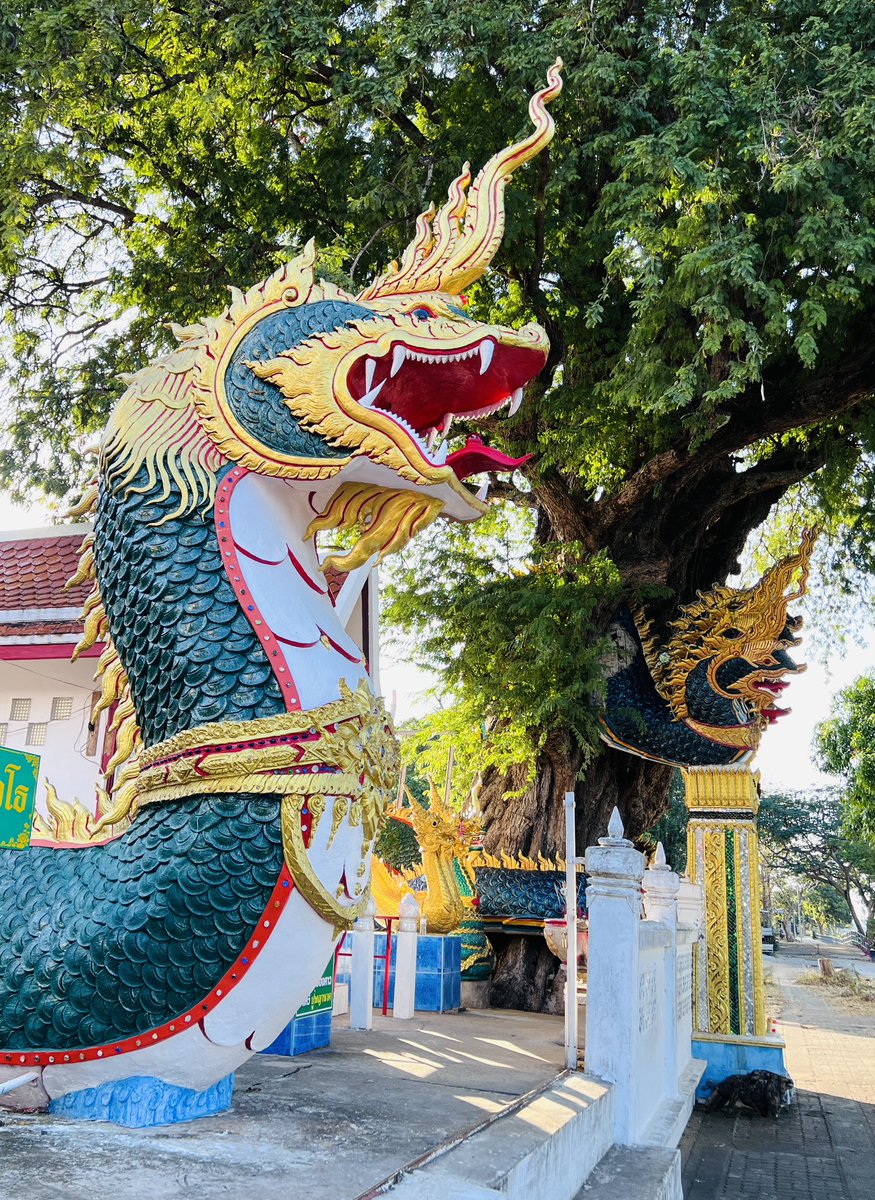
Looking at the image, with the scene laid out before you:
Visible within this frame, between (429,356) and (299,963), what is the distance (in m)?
2.13

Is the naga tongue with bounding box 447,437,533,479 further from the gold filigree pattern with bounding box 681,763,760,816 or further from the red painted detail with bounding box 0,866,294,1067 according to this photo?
the gold filigree pattern with bounding box 681,763,760,816

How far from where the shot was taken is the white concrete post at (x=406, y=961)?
687cm

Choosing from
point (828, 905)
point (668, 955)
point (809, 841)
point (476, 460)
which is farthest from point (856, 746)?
point (828, 905)

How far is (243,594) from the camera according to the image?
3.43m

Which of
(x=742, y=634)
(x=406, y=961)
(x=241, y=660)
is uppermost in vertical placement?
(x=742, y=634)

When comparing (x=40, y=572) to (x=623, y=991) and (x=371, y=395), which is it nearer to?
(x=371, y=395)

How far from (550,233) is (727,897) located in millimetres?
6039

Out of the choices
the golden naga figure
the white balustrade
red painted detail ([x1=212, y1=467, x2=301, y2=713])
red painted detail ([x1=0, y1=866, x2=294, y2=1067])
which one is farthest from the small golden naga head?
red painted detail ([x1=0, y1=866, x2=294, y2=1067])

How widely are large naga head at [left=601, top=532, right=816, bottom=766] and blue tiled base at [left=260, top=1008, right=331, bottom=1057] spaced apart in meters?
4.27

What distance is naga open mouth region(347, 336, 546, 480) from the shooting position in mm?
3623

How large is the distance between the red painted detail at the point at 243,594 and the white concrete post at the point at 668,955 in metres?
3.51

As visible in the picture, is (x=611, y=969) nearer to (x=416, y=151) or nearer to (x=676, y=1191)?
(x=676, y=1191)

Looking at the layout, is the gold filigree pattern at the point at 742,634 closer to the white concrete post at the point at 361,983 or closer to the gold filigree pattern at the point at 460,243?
the white concrete post at the point at 361,983

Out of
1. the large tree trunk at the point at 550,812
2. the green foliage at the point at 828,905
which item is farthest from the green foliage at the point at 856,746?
the green foliage at the point at 828,905
